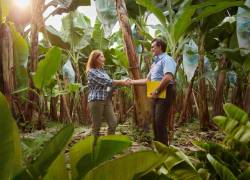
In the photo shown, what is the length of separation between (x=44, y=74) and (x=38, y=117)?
134 centimetres

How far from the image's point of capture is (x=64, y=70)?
261 inches

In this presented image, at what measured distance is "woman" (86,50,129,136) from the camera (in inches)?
147

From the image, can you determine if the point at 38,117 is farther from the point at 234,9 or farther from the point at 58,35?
the point at 234,9

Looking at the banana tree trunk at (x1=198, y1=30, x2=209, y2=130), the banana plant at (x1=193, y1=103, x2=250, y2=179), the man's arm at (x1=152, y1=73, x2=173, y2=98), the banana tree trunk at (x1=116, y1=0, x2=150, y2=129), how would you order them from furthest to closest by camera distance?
the banana tree trunk at (x1=198, y1=30, x2=209, y2=130) → the banana tree trunk at (x1=116, y1=0, x2=150, y2=129) → the man's arm at (x1=152, y1=73, x2=173, y2=98) → the banana plant at (x1=193, y1=103, x2=250, y2=179)

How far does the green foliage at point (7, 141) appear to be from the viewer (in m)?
0.74

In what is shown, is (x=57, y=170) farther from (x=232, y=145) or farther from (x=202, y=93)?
(x=202, y=93)

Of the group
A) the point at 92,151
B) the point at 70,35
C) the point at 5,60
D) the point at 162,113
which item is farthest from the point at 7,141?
the point at 70,35

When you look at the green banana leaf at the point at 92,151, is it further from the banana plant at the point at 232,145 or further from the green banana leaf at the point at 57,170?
the banana plant at the point at 232,145

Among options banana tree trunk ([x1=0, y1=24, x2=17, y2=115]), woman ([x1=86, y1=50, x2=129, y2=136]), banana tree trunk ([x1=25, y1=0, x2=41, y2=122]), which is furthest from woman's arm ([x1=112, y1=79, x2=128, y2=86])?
banana tree trunk ([x1=0, y1=24, x2=17, y2=115])

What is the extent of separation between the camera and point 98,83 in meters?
3.78

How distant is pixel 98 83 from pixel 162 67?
73 cm

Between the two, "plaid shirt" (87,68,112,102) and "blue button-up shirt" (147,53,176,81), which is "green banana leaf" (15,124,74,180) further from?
"plaid shirt" (87,68,112,102)

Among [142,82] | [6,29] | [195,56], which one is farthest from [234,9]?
[6,29]

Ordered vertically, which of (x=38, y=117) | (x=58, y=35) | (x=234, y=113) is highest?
(x=58, y=35)
